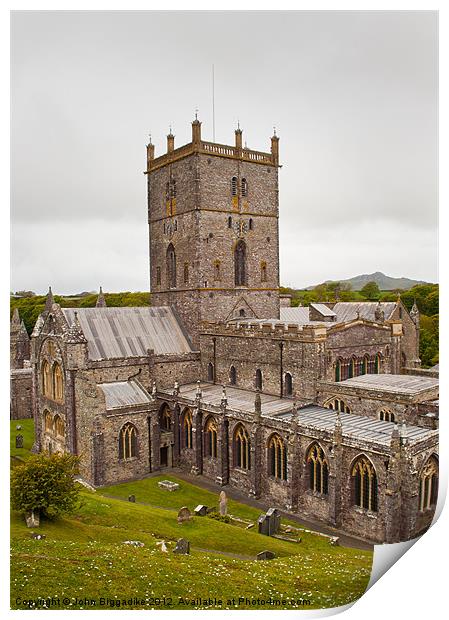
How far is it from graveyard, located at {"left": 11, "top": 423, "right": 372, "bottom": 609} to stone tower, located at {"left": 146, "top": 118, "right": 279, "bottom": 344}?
45.8ft

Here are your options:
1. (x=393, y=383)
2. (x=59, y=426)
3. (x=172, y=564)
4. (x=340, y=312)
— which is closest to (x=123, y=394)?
(x=59, y=426)

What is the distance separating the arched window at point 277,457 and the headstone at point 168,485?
4.36 meters

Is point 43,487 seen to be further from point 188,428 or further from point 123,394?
point 188,428

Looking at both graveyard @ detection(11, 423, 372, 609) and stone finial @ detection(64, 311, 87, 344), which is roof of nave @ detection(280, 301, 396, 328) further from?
graveyard @ detection(11, 423, 372, 609)

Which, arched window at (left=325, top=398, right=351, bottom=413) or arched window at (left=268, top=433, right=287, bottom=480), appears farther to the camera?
arched window at (left=325, top=398, right=351, bottom=413)

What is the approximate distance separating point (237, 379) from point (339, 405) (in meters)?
6.51

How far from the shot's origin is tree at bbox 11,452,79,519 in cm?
1444

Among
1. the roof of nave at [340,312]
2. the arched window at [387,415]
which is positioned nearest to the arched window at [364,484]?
the arched window at [387,415]

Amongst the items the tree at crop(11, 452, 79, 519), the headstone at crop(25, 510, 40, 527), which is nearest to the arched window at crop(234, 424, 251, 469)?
the tree at crop(11, 452, 79, 519)

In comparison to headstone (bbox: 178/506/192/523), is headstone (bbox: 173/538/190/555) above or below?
above

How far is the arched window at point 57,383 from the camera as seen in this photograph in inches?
1038

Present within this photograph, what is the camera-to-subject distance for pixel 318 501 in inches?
766

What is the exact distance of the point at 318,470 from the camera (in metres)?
19.7

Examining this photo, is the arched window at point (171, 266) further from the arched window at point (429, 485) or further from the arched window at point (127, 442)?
the arched window at point (429, 485)
